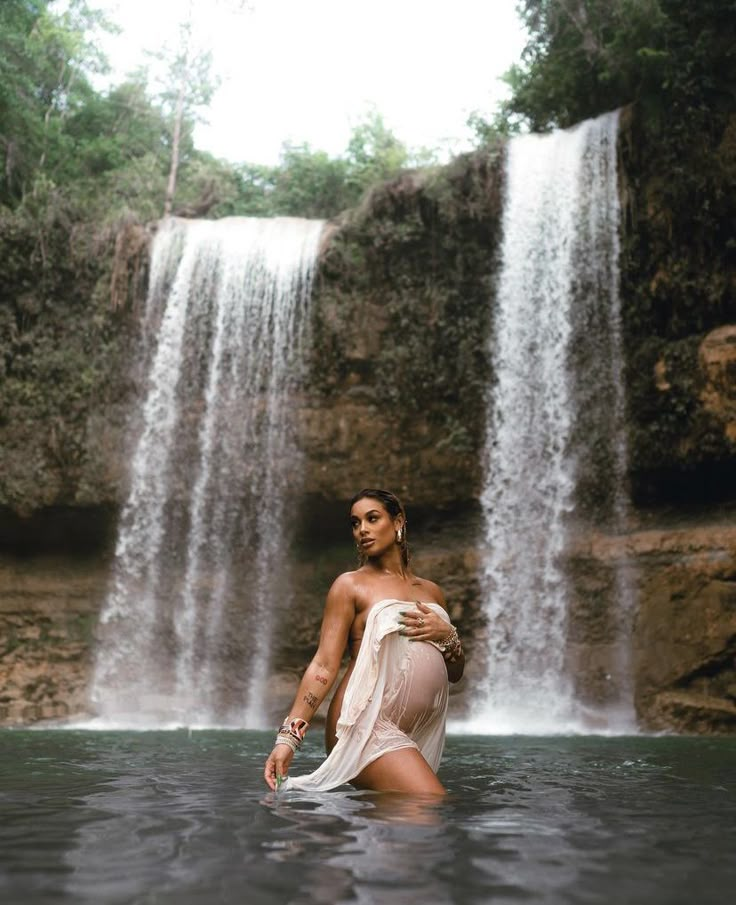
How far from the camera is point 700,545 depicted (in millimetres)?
13273

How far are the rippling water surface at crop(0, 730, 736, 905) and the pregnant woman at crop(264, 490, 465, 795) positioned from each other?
155 millimetres

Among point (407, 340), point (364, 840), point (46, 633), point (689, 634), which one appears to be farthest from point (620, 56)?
point (364, 840)

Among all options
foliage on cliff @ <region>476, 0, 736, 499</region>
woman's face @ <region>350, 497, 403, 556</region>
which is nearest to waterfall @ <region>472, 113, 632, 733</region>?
foliage on cliff @ <region>476, 0, 736, 499</region>

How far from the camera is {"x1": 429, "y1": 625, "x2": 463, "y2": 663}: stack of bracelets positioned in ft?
14.2

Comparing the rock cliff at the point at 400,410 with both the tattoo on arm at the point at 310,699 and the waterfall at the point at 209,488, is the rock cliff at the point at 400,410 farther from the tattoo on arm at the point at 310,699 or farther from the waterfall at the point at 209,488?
the tattoo on arm at the point at 310,699

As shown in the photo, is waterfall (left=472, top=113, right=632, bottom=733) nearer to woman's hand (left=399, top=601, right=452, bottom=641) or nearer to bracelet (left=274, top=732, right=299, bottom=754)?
woman's hand (left=399, top=601, right=452, bottom=641)

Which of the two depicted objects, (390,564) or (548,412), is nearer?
(390,564)

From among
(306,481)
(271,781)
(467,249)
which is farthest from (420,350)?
(271,781)

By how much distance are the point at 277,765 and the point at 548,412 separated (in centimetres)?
1210

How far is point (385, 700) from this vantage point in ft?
13.5

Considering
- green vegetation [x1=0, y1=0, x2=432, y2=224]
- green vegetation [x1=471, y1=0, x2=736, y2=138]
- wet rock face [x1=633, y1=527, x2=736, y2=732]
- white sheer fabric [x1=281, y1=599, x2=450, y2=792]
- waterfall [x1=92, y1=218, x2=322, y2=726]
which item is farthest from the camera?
green vegetation [x1=0, y1=0, x2=432, y2=224]

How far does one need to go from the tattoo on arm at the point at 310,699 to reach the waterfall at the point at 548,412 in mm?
9954

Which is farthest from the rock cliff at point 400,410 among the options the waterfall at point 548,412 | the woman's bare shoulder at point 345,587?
the woman's bare shoulder at point 345,587

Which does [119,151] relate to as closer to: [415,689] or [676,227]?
[676,227]
